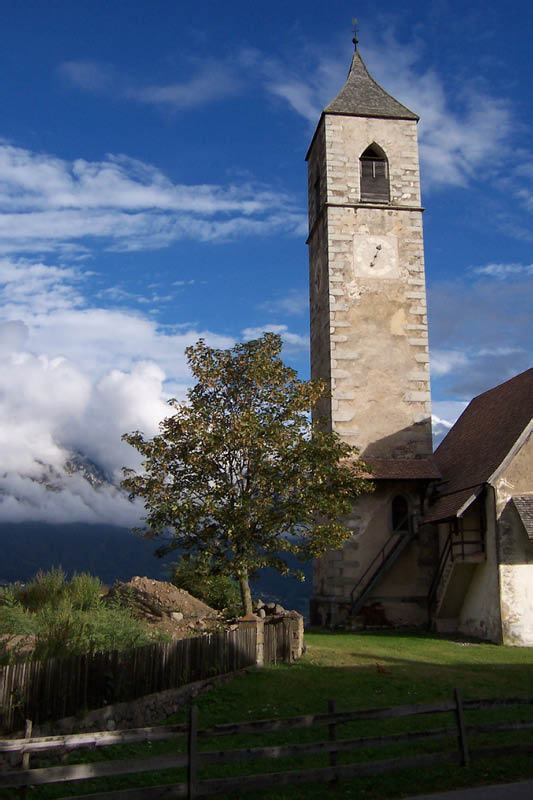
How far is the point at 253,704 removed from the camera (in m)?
14.5

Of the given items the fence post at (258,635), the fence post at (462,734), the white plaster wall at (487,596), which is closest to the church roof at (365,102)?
the white plaster wall at (487,596)

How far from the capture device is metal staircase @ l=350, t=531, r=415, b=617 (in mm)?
27125

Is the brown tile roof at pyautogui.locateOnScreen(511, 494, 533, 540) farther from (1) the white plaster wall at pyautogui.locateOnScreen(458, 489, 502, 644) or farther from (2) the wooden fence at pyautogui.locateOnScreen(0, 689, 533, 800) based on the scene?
(2) the wooden fence at pyautogui.locateOnScreen(0, 689, 533, 800)

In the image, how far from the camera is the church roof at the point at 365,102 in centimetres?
3259

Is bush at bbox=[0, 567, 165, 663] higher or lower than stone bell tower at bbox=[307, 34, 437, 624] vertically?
lower

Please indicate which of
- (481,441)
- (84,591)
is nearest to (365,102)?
(481,441)

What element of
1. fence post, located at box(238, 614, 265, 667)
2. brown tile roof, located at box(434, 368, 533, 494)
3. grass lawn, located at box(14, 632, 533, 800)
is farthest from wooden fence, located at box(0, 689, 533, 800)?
brown tile roof, located at box(434, 368, 533, 494)

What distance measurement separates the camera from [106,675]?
42.6 ft

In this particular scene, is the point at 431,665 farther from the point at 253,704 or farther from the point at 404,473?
the point at 404,473

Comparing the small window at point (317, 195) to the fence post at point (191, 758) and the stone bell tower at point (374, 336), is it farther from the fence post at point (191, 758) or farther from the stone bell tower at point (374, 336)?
the fence post at point (191, 758)

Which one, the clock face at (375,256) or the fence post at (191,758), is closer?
the fence post at (191,758)

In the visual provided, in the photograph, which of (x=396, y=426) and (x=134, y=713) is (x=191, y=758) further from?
(x=396, y=426)

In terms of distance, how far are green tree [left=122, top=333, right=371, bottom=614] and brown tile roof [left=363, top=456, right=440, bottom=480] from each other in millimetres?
6599

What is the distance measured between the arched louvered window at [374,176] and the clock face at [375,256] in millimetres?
1842
